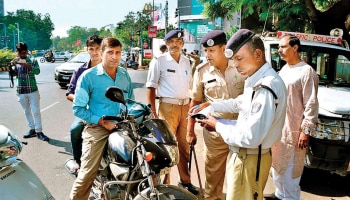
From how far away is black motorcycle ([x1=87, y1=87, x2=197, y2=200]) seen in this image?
92.5 inches

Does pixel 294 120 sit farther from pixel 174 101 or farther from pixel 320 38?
pixel 320 38

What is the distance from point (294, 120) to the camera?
141 inches

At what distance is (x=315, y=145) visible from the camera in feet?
12.6

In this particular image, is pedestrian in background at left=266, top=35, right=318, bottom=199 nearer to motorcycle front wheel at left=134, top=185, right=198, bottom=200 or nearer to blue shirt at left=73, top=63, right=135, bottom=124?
motorcycle front wheel at left=134, top=185, right=198, bottom=200

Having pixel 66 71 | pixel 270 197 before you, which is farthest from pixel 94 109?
pixel 66 71

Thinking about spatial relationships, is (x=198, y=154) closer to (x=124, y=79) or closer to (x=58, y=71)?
(x=124, y=79)

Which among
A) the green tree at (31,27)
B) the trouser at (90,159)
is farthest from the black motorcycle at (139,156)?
the green tree at (31,27)

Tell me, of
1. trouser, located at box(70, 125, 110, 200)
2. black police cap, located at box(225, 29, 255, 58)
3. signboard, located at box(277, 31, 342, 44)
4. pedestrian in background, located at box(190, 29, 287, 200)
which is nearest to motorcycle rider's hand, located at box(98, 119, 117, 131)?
trouser, located at box(70, 125, 110, 200)

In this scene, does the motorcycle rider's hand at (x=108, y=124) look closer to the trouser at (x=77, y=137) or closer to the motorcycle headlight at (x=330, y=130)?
the trouser at (x=77, y=137)

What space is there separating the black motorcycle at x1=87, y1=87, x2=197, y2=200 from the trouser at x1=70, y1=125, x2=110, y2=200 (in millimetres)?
170

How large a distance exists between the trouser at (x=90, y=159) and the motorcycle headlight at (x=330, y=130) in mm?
2394

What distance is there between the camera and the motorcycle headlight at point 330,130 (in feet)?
12.4

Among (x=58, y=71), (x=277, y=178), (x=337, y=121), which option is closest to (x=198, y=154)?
(x=277, y=178)

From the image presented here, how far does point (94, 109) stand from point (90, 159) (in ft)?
1.49
